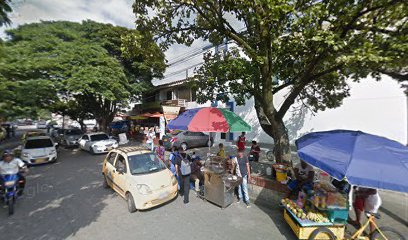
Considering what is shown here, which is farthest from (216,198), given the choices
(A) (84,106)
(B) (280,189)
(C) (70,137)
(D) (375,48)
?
(A) (84,106)

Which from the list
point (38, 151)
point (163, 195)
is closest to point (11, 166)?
point (163, 195)

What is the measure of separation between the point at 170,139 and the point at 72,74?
6.93 metres

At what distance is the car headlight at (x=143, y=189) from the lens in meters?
5.04

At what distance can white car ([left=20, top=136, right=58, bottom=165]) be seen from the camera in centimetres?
964

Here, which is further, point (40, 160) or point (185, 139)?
point (185, 139)

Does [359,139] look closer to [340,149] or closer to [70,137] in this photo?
[340,149]

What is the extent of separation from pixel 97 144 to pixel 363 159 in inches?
540

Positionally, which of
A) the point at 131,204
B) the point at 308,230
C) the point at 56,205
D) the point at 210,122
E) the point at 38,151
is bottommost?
the point at 56,205

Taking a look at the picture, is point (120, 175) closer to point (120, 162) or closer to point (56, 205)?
point (120, 162)

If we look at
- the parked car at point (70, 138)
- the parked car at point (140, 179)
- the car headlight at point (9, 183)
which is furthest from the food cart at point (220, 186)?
the parked car at point (70, 138)

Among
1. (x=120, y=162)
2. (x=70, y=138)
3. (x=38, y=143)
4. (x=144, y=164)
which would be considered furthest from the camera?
(x=70, y=138)

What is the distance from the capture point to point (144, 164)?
19.4ft

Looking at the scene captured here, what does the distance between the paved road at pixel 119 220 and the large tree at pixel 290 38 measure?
2592 millimetres

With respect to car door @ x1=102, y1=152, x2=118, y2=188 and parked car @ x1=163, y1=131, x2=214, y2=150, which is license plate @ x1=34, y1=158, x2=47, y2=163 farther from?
parked car @ x1=163, y1=131, x2=214, y2=150
